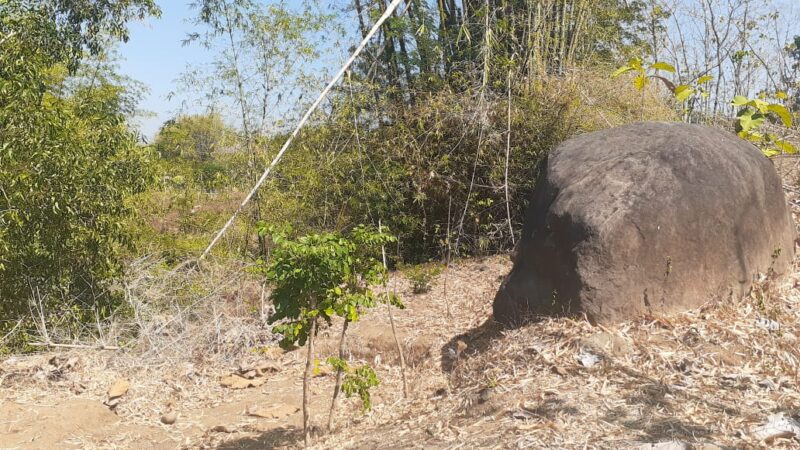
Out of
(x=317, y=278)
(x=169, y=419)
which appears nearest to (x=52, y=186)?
(x=169, y=419)

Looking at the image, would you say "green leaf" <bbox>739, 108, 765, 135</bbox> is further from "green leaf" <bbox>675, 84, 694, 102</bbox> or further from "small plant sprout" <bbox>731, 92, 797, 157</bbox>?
"green leaf" <bbox>675, 84, 694, 102</bbox>

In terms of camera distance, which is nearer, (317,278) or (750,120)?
(317,278)

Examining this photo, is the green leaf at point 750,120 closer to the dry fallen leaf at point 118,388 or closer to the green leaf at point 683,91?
the green leaf at point 683,91

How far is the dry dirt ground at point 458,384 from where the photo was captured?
11.3 feet

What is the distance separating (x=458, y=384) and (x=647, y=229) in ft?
5.01

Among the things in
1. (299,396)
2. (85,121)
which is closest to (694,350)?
(299,396)

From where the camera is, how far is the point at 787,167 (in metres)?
7.57

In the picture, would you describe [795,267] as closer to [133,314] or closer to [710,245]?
[710,245]

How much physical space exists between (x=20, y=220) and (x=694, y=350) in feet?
15.8

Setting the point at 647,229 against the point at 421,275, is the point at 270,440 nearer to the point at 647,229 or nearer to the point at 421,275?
the point at 647,229

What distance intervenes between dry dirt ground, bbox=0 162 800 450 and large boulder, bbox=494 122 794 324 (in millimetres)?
168

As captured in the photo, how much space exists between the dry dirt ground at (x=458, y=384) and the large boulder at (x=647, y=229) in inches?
6.6

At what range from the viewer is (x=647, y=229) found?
448 centimetres

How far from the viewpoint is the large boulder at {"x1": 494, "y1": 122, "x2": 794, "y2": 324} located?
4.46m
